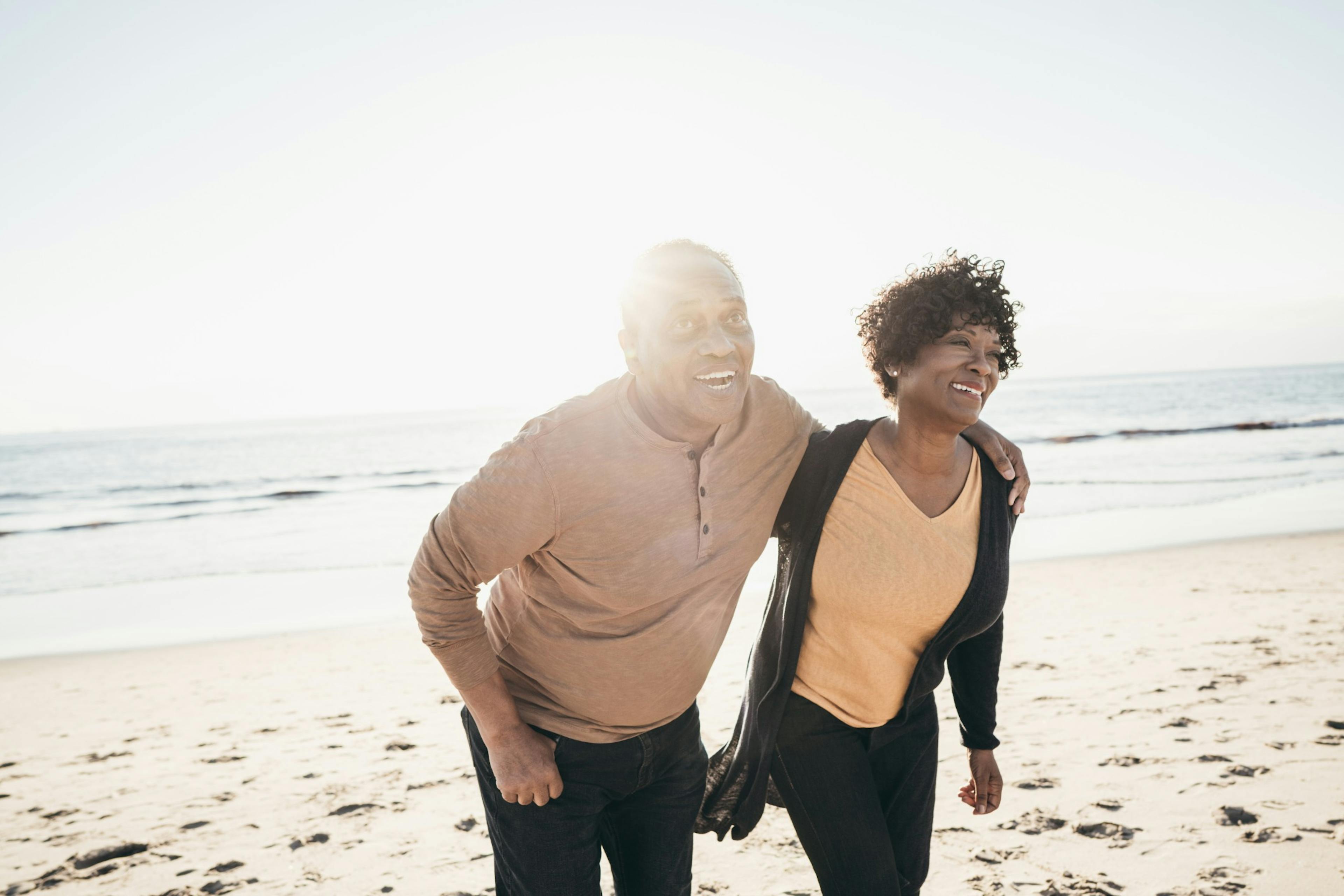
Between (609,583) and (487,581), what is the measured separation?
0.33m

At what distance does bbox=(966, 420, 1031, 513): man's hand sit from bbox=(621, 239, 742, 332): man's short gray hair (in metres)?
1.04

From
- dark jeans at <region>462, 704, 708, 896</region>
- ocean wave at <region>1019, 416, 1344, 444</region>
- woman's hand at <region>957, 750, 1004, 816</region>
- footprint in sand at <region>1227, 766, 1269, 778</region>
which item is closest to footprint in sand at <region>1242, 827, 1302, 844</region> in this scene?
footprint in sand at <region>1227, 766, 1269, 778</region>

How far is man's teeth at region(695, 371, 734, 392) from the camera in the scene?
2.21 metres

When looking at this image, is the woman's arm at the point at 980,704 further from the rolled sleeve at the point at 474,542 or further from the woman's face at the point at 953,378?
the rolled sleeve at the point at 474,542

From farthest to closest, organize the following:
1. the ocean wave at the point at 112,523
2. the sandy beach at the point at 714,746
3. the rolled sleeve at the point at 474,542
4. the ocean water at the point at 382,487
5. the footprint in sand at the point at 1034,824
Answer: the ocean wave at the point at 112,523 → the ocean water at the point at 382,487 → the footprint in sand at the point at 1034,824 → the sandy beach at the point at 714,746 → the rolled sleeve at the point at 474,542

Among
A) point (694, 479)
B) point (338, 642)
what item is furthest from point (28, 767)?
point (694, 479)

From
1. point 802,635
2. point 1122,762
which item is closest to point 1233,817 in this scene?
point 1122,762

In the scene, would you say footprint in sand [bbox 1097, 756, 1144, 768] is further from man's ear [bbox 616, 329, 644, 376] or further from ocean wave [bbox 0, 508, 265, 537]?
ocean wave [bbox 0, 508, 265, 537]

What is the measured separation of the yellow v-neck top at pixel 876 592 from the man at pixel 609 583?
29 centimetres

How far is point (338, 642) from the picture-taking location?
825 cm

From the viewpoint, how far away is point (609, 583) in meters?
2.18

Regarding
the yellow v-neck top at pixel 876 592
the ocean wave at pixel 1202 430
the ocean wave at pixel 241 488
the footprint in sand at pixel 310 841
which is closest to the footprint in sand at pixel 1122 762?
the yellow v-neck top at pixel 876 592

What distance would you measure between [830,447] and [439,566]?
126 centimetres

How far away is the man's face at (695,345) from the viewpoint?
7.25ft
